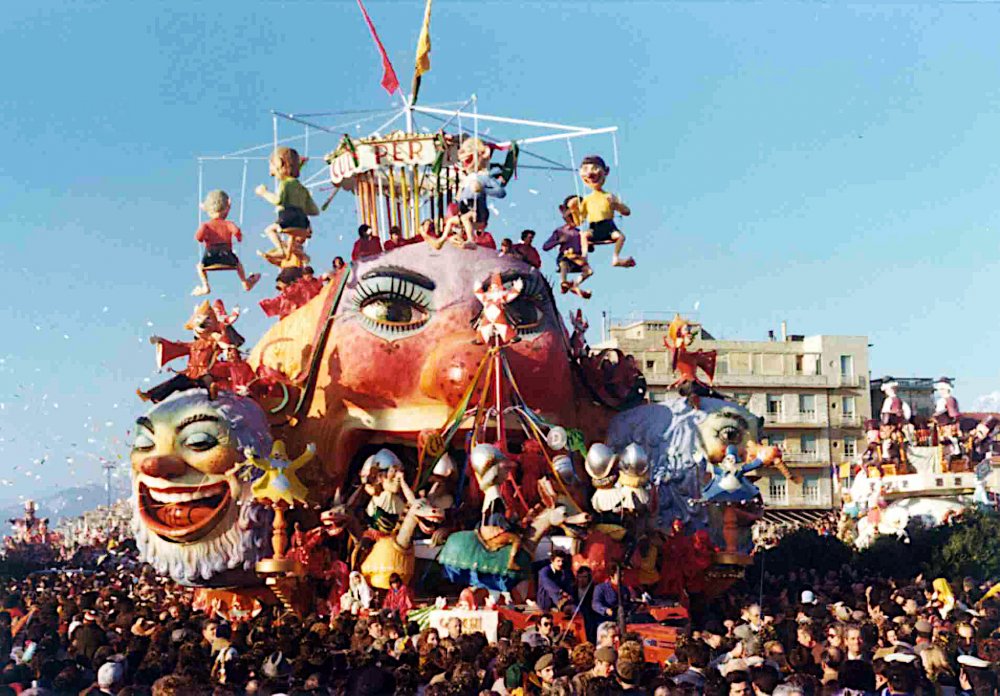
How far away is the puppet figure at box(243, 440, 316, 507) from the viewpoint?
62.0 ft

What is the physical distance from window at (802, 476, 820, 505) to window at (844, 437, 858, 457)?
172 cm

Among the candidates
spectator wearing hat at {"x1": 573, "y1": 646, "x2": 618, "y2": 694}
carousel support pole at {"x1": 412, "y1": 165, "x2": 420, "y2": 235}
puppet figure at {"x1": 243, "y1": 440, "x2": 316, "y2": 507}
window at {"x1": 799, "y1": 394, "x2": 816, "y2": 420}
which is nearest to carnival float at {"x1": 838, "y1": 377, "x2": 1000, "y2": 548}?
carousel support pole at {"x1": 412, "y1": 165, "x2": 420, "y2": 235}

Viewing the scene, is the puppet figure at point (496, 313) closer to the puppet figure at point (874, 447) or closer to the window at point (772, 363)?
the puppet figure at point (874, 447)

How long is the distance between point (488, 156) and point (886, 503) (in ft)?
46.3

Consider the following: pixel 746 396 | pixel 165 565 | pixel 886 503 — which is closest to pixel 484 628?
pixel 165 565

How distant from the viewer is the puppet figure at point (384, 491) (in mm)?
19031

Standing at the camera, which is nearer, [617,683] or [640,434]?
[617,683]

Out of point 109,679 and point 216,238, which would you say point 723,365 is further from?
point 109,679

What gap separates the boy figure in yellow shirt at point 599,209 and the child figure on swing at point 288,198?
4.80 m

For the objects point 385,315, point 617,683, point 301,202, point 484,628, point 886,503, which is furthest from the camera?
point 886,503

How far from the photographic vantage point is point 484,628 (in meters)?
16.0

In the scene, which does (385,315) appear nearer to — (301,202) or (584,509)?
(301,202)

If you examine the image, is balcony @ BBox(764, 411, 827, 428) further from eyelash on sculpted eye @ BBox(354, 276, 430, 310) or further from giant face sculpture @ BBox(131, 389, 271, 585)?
giant face sculpture @ BBox(131, 389, 271, 585)

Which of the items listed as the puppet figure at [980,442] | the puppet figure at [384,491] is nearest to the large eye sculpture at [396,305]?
the puppet figure at [384,491]
